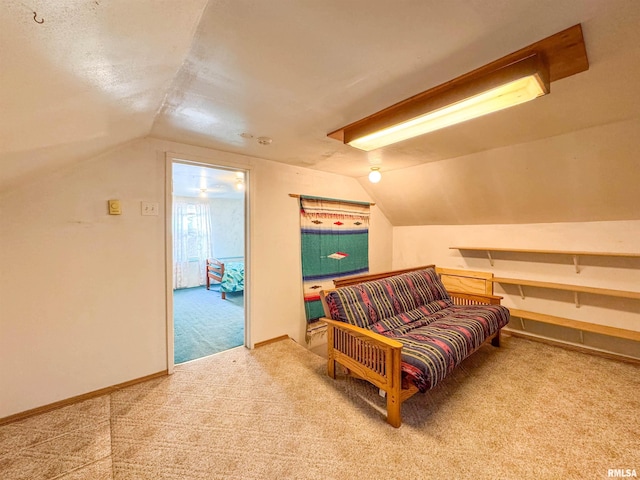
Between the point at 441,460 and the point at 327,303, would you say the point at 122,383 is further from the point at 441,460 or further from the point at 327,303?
the point at 441,460

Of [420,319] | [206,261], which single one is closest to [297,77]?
[420,319]

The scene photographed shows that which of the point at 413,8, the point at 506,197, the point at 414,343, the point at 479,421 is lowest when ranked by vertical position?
the point at 479,421

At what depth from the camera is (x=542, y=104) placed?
170 centimetres

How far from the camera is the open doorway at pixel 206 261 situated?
319 cm

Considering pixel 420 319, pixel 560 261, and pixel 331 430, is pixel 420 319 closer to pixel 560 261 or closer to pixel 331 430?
pixel 331 430

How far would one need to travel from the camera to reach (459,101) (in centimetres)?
145

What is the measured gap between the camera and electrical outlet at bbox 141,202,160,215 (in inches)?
Result: 87.3

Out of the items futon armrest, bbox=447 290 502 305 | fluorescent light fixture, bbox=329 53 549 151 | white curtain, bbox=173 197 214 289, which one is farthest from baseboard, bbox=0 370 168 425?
white curtain, bbox=173 197 214 289

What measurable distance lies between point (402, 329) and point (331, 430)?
3.31 feet

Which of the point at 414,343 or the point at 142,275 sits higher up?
the point at 142,275

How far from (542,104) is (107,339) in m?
3.60

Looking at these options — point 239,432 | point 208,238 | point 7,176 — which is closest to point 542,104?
point 239,432

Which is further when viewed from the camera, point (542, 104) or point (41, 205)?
point (41, 205)

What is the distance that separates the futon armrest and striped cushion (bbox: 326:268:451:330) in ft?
0.42
